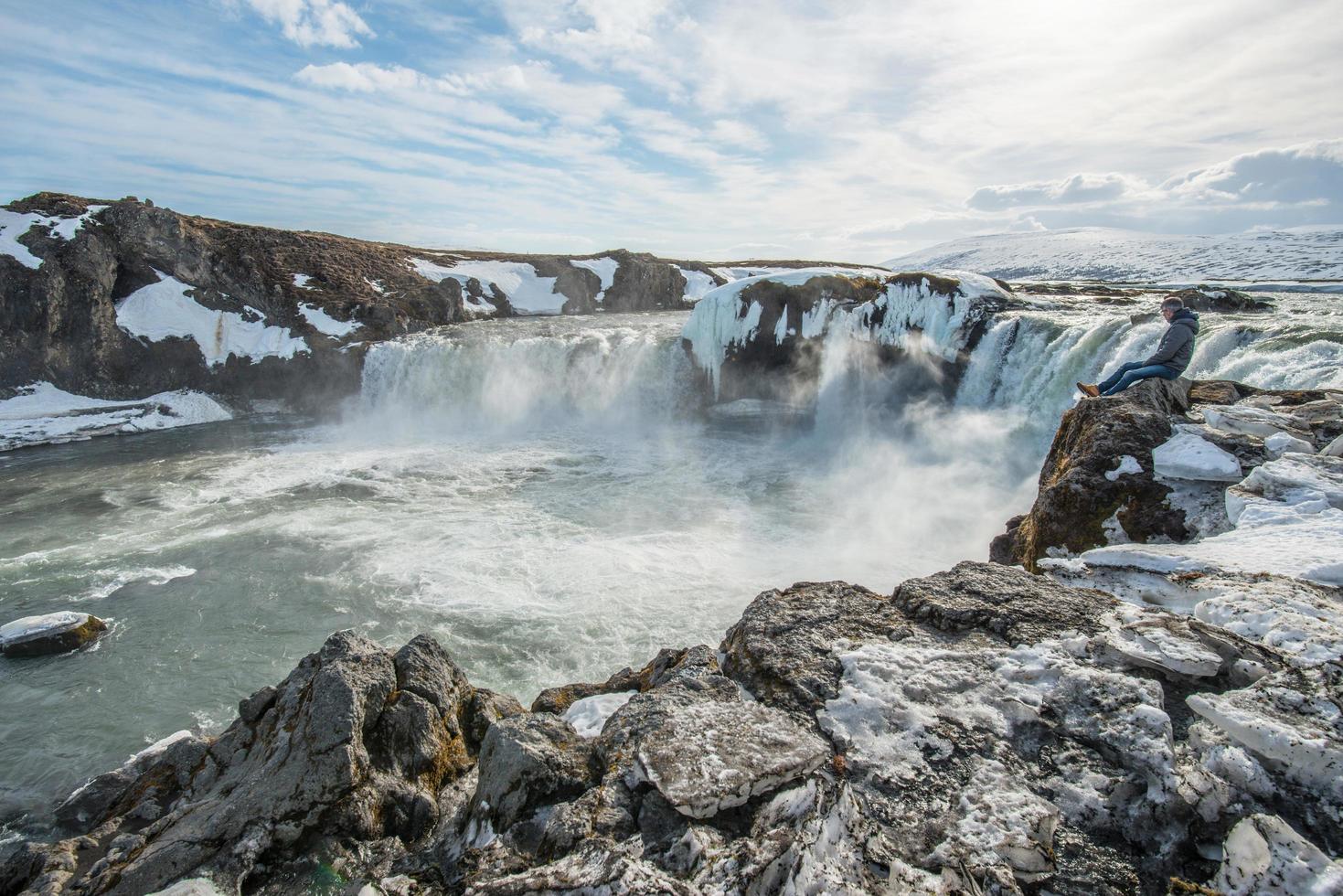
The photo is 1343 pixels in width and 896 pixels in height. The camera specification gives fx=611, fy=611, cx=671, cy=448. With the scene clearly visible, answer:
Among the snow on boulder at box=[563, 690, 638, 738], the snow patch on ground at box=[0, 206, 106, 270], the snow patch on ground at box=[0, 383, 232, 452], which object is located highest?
the snow patch on ground at box=[0, 206, 106, 270]

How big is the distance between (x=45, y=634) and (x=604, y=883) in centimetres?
1175

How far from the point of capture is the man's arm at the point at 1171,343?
808 centimetres

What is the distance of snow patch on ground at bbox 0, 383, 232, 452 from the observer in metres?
24.1

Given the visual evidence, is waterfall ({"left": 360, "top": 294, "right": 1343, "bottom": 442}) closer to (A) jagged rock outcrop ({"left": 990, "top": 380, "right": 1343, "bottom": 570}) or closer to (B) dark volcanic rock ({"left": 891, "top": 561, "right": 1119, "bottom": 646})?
(A) jagged rock outcrop ({"left": 990, "top": 380, "right": 1343, "bottom": 570})

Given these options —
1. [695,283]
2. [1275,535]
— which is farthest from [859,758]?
[695,283]

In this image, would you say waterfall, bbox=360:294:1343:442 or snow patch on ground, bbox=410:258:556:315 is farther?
snow patch on ground, bbox=410:258:556:315

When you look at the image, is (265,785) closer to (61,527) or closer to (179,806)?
(179,806)

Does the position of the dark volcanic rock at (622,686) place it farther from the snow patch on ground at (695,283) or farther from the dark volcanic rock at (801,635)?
the snow patch on ground at (695,283)

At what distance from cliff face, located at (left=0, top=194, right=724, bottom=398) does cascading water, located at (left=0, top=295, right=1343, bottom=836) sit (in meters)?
5.45

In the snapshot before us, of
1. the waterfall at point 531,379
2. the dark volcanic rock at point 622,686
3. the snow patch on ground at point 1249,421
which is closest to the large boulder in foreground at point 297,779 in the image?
the dark volcanic rock at point 622,686

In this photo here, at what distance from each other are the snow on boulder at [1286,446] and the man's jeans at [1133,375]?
187cm

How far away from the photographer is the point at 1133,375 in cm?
845

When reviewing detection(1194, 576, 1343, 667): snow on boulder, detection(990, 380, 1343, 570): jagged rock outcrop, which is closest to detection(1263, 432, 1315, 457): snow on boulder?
detection(990, 380, 1343, 570): jagged rock outcrop

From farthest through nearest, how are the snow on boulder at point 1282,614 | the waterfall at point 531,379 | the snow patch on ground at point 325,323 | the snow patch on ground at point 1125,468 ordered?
the snow patch on ground at point 325,323 < the waterfall at point 531,379 < the snow patch on ground at point 1125,468 < the snow on boulder at point 1282,614
